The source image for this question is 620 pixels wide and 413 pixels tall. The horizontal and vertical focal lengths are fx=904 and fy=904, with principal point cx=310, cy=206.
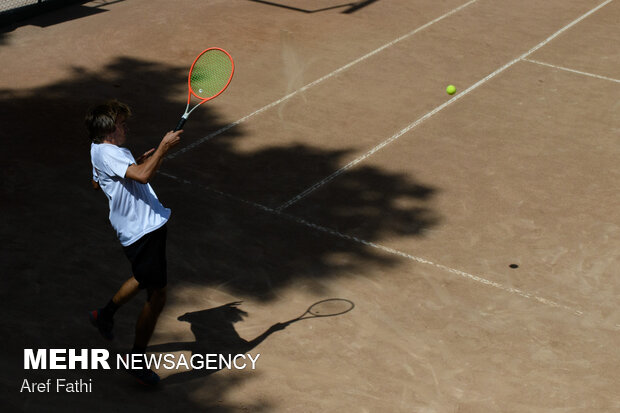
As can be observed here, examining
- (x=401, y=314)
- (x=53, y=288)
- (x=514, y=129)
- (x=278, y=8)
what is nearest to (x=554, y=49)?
(x=514, y=129)

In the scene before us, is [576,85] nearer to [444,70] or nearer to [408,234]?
[444,70]

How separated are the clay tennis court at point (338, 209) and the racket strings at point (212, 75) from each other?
61.5 inches

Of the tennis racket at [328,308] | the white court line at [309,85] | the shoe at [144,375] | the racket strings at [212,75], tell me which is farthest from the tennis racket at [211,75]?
the white court line at [309,85]

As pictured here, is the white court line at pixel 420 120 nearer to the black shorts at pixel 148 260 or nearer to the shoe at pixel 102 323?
the shoe at pixel 102 323

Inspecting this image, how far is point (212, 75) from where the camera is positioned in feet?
25.5

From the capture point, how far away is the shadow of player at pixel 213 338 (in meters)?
6.84

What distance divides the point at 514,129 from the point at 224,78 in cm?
476

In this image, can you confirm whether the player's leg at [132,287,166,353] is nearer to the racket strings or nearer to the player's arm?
the player's arm

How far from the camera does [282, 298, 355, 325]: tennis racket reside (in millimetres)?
7582

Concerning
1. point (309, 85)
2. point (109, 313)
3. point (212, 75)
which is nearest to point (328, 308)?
point (109, 313)

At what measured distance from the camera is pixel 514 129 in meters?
11.2

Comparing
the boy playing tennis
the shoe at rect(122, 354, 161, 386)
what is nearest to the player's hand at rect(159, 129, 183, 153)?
the boy playing tennis

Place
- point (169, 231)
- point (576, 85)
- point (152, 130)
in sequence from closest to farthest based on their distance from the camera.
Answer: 1. point (169, 231)
2. point (152, 130)
3. point (576, 85)

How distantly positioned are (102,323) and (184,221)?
223 centimetres
